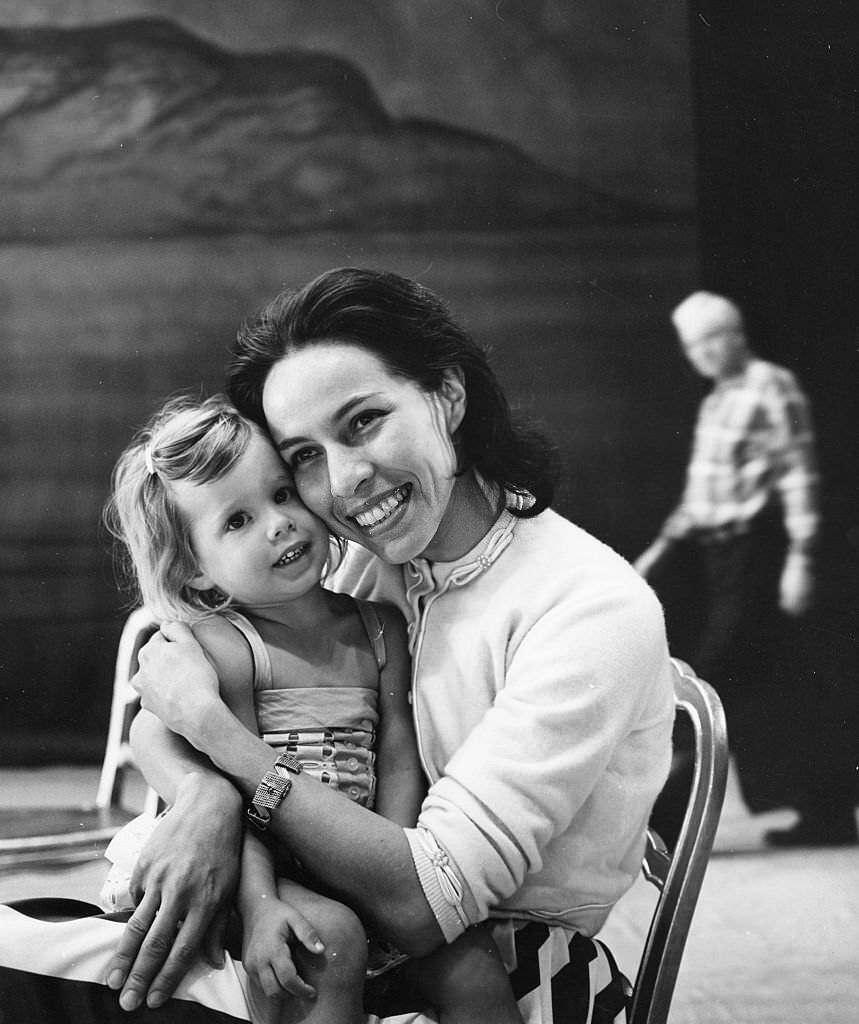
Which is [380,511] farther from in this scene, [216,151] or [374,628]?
[216,151]

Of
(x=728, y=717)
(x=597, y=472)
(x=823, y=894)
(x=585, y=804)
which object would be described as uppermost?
(x=597, y=472)

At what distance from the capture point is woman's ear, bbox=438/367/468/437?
1793 mm

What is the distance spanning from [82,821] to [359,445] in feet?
3.00

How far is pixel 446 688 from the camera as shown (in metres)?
1.72

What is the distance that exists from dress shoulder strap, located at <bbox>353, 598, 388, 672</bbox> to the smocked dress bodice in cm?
7

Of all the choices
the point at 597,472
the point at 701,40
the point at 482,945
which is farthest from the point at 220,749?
the point at 701,40

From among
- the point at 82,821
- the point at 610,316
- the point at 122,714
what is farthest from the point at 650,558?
the point at 82,821

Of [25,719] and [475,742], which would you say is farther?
[25,719]

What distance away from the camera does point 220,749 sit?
61.5 inches

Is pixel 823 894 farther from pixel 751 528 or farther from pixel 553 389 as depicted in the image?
pixel 553 389

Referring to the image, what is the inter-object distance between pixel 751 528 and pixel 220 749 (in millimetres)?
1165

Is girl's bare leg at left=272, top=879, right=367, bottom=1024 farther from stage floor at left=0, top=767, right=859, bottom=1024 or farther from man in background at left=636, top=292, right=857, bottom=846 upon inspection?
man in background at left=636, top=292, right=857, bottom=846

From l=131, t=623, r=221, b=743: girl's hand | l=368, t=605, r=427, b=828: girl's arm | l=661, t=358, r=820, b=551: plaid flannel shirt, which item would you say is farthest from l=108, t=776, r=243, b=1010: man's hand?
l=661, t=358, r=820, b=551: plaid flannel shirt

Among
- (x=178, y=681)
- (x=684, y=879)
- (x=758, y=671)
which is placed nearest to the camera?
(x=178, y=681)
